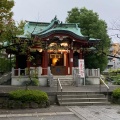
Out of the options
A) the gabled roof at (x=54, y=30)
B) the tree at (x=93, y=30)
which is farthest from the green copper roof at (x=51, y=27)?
the tree at (x=93, y=30)

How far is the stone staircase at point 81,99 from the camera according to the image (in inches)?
649

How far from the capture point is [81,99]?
17.0 meters

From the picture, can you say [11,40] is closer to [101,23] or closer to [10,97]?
[10,97]

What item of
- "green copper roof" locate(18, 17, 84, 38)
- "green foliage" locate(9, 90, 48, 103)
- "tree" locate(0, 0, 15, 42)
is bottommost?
"green foliage" locate(9, 90, 48, 103)

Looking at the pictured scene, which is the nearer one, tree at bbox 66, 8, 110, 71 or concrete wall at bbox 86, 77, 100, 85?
concrete wall at bbox 86, 77, 100, 85

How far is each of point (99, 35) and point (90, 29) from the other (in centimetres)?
186

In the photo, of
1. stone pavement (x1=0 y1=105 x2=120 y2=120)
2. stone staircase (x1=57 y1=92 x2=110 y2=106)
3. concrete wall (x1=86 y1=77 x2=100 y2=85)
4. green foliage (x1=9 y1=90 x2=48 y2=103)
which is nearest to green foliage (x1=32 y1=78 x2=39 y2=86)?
concrete wall (x1=86 y1=77 x2=100 y2=85)

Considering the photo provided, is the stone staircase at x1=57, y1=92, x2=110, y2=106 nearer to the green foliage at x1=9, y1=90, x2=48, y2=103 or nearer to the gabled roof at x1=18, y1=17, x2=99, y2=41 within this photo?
the green foliage at x1=9, y1=90, x2=48, y2=103

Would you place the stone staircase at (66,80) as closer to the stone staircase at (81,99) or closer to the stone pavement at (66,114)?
the stone staircase at (81,99)

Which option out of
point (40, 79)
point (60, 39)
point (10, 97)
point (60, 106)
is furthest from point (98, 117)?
point (60, 39)

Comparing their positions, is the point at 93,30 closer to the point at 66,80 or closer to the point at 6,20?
the point at 66,80

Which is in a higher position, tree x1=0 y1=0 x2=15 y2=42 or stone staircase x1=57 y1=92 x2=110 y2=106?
tree x1=0 y1=0 x2=15 y2=42

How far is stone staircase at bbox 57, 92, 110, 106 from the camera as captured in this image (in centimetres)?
1648

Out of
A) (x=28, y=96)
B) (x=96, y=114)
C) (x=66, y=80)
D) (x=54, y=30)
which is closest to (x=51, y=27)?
(x=54, y=30)
